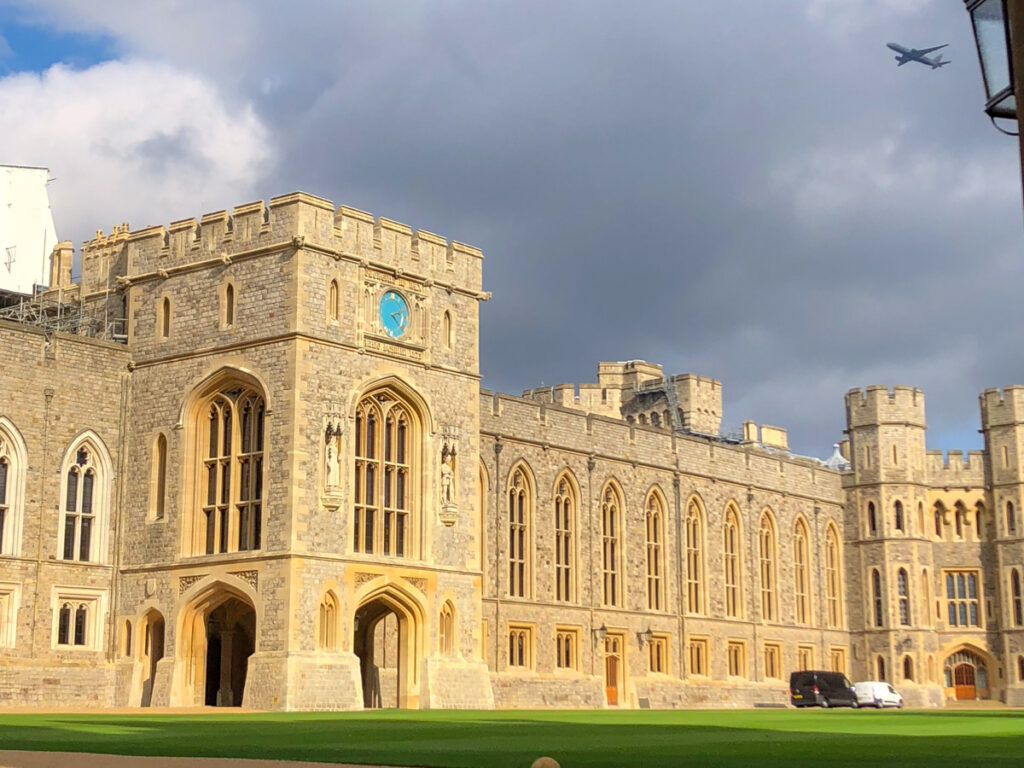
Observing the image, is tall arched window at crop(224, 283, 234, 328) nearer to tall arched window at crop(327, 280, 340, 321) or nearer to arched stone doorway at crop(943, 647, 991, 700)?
tall arched window at crop(327, 280, 340, 321)

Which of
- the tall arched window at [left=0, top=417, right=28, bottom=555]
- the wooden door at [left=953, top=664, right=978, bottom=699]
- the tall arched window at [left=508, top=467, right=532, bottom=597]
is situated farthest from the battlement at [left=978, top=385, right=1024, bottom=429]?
the tall arched window at [left=0, top=417, right=28, bottom=555]

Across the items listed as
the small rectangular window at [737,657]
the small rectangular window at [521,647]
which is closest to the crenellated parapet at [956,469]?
the small rectangular window at [737,657]

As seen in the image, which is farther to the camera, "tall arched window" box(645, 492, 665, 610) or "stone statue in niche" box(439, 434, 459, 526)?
"tall arched window" box(645, 492, 665, 610)

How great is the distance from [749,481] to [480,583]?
63.5ft

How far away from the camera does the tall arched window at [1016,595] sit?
5744cm

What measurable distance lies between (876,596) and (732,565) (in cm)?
815

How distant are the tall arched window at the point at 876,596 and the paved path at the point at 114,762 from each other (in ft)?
154

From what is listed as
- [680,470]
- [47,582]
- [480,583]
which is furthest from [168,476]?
[680,470]

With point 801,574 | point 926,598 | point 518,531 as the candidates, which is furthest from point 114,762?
point 926,598

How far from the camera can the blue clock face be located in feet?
119

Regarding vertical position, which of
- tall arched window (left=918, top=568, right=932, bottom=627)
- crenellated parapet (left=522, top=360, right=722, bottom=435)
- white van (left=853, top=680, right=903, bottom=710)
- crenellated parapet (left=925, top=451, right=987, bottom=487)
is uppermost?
crenellated parapet (left=522, top=360, right=722, bottom=435)

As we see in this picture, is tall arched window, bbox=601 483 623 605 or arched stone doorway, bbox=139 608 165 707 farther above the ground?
tall arched window, bbox=601 483 623 605

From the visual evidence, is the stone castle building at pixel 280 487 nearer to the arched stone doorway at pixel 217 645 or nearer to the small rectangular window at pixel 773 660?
the arched stone doorway at pixel 217 645

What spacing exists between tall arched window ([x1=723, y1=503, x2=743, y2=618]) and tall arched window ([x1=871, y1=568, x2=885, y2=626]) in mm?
7633
